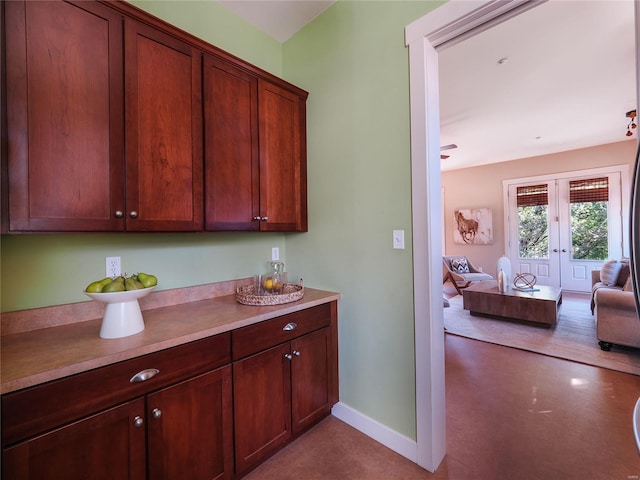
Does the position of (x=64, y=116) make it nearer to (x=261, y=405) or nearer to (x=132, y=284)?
(x=132, y=284)

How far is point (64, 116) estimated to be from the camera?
1131mm

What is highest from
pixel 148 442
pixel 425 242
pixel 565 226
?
pixel 565 226

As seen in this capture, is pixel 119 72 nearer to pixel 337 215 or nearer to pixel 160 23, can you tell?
pixel 160 23

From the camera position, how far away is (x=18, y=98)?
1030 mm

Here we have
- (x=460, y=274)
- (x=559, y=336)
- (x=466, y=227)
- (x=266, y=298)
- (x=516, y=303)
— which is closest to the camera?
(x=266, y=298)

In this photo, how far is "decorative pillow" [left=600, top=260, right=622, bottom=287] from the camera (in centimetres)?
377

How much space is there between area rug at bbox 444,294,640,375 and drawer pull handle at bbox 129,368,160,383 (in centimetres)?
336

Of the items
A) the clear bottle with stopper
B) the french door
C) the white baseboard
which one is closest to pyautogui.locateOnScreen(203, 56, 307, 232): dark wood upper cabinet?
the clear bottle with stopper

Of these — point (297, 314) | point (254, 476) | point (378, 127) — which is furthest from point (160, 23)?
point (254, 476)

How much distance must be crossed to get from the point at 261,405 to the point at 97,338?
83 cm

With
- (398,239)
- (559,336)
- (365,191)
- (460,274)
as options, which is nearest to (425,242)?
(398,239)

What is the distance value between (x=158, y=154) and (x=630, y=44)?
144 inches

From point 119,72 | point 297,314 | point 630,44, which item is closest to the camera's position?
point 119,72

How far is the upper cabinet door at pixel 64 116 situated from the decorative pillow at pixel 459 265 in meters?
5.77
